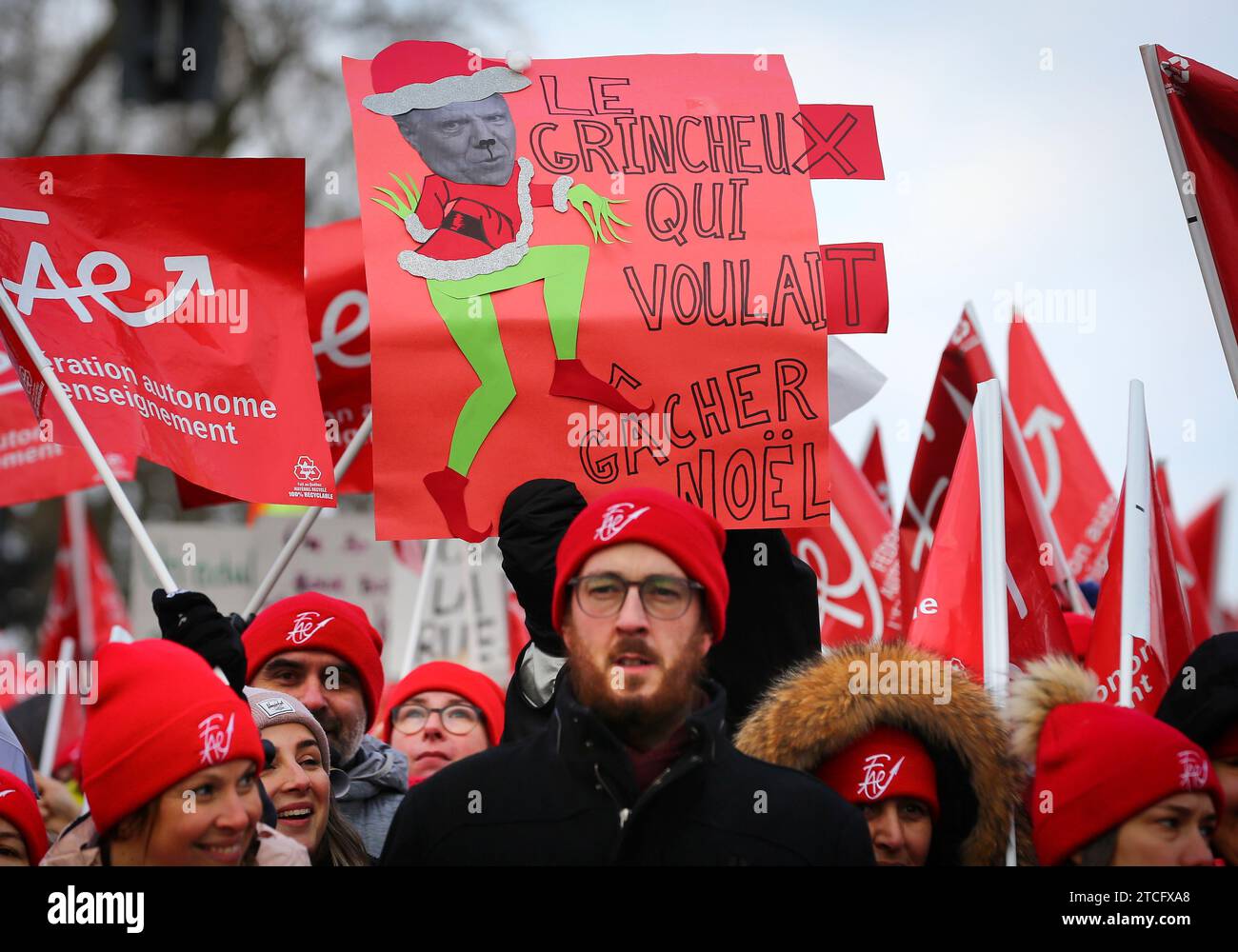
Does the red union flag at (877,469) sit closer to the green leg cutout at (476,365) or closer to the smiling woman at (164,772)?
the green leg cutout at (476,365)

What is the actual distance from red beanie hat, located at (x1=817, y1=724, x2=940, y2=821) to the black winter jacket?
1.76ft

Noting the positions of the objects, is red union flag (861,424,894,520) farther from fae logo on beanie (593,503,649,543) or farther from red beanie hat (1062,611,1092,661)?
fae logo on beanie (593,503,649,543)

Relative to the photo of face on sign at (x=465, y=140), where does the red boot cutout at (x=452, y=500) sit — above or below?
below

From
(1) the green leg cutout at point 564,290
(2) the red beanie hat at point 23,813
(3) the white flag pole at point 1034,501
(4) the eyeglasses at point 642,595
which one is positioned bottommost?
(2) the red beanie hat at point 23,813

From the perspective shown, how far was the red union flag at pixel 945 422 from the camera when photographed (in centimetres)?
639

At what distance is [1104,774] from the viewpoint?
364 centimetres

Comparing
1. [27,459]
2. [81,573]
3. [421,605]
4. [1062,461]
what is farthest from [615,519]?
[81,573]

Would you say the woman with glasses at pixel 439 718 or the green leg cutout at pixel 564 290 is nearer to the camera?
the green leg cutout at pixel 564 290

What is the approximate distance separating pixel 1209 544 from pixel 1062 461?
12.3 ft

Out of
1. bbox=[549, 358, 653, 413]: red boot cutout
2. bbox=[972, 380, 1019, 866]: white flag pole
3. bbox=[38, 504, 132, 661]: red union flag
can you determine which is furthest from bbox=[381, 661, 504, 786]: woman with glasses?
bbox=[38, 504, 132, 661]: red union flag

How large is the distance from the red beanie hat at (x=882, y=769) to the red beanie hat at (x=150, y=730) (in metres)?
1.32

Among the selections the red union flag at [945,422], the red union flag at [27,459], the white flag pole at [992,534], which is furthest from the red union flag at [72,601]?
the white flag pole at [992,534]
